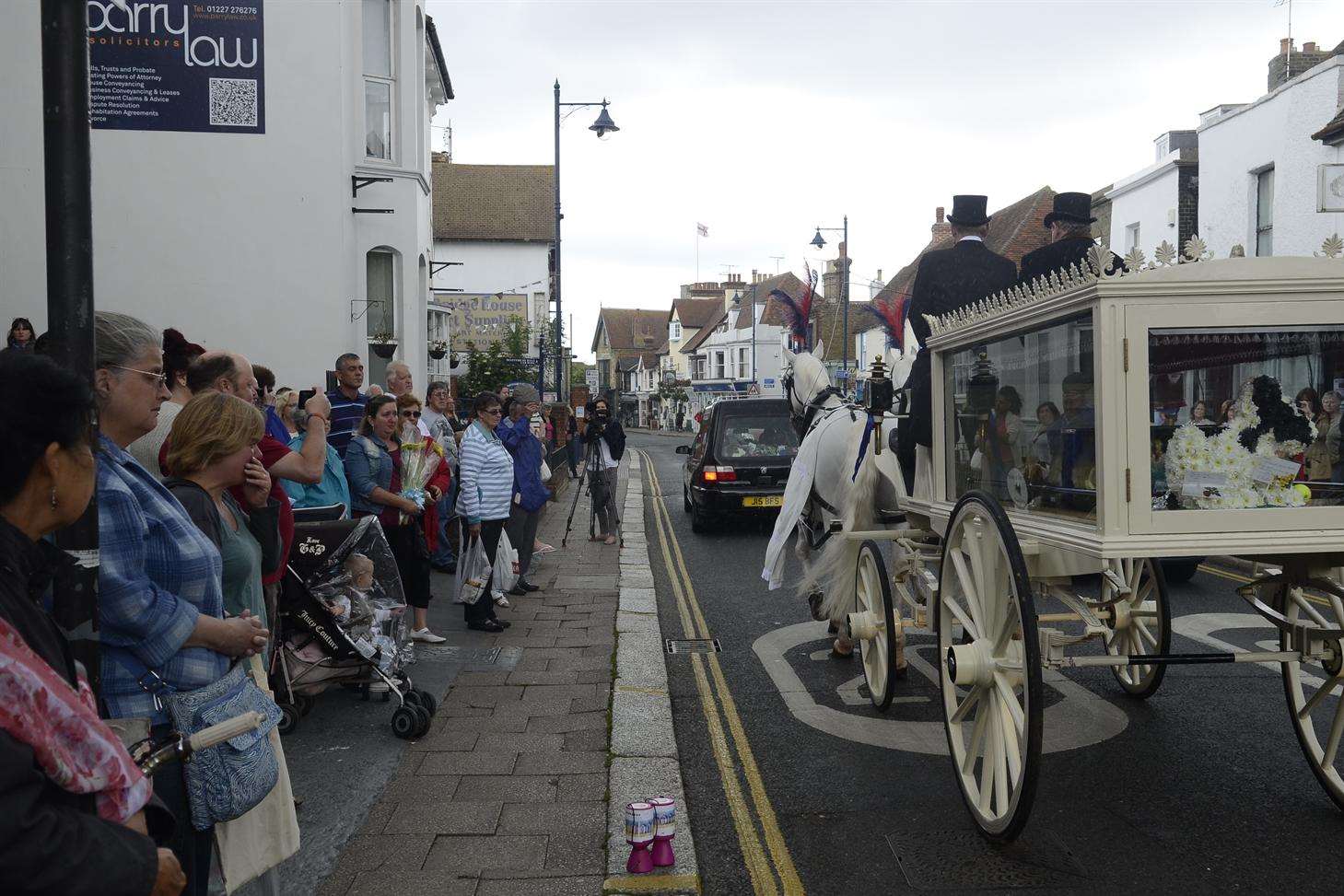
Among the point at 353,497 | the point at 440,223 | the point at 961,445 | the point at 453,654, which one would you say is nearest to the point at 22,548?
the point at 961,445

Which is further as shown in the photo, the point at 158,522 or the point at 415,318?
the point at 415,318

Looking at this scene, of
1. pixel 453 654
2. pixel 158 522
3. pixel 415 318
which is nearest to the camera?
pixel 158 522

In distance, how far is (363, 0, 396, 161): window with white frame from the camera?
15172mm

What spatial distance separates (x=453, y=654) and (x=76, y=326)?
500 centimetres

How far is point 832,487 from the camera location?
711cm

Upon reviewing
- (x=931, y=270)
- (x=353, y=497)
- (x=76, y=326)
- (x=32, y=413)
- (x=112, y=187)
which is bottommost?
(x=353, y=497)

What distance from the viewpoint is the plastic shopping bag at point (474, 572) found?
766 cm

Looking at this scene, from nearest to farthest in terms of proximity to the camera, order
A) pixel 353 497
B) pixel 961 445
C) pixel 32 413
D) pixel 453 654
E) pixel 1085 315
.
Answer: pixel 32 413
pixel 1085 315
pixel 961 445
pixel 353 497
pixel 453 654

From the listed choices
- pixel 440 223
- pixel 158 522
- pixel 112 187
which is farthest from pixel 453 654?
pixel 440 223

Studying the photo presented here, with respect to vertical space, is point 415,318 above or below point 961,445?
above

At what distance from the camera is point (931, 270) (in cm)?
600

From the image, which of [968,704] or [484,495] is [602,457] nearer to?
[484,495]

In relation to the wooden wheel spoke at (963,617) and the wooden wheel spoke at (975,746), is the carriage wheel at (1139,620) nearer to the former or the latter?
the wooden wheel spoke at (963,617)

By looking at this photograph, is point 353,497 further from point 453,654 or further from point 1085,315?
point 1085,315
